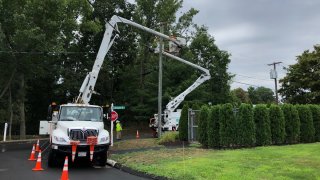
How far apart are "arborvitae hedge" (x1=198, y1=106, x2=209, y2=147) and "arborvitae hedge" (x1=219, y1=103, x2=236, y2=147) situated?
1.04 meters

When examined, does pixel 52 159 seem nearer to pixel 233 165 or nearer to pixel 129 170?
pixel 129 170

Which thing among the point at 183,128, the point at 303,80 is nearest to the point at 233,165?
the point at 183,128

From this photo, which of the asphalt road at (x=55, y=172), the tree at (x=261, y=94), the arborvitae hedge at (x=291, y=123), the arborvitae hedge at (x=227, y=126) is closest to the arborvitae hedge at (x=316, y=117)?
the arborvitae hedge at (x=291, y=123)

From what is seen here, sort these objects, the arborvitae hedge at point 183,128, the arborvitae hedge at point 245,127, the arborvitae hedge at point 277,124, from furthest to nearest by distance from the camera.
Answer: the arborvitae hedge at point 183,128 < the arborvitae hedge at point 277,124 < the arborvitae hedge at point 245,127

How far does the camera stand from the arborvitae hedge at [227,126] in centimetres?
2095

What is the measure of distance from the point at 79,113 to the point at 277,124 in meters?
11.1

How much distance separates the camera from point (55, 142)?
1541 cm

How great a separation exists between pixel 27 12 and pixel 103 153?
23735mm

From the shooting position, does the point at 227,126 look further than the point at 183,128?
No

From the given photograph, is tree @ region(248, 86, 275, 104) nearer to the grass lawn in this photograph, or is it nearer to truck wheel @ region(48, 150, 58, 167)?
the grass lawn

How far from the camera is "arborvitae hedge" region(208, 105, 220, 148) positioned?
69.6 ft

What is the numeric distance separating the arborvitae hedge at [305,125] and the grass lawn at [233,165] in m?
7.61

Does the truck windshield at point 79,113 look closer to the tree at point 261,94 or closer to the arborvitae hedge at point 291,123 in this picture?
the arborvitae hedge at point 291,123

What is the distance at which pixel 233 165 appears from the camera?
45.1ft
